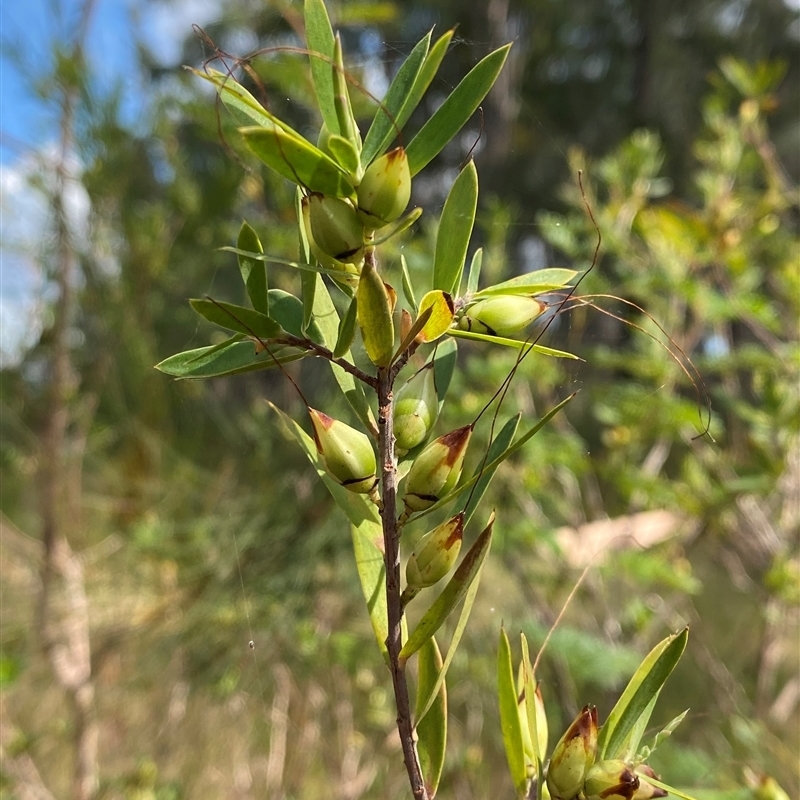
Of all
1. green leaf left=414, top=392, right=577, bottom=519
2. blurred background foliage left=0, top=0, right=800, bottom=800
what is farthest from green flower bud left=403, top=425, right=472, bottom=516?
blurred background foliage left=0, top=0, right=800, bottom=800

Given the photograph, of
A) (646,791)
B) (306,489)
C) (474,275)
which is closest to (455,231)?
(474,275)

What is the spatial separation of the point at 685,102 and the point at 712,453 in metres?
2.16

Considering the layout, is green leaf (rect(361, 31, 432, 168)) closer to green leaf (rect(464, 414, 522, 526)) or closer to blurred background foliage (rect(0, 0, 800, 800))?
green leaf (rect(464, 414, 522, 526))

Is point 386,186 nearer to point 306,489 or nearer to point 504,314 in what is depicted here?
point 504,314

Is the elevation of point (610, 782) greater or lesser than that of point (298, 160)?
lesser

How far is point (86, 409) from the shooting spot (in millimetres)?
779

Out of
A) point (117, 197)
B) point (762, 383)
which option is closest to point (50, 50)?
point (117, 197)

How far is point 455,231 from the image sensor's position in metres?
0.12


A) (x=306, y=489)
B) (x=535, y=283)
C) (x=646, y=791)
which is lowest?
(x=646, y=791)

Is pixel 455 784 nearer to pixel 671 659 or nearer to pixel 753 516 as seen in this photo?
pixel 753 516

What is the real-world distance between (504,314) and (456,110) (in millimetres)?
39

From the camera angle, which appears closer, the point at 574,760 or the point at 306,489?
the point at 574,760

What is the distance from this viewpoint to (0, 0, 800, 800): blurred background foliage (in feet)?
1.88

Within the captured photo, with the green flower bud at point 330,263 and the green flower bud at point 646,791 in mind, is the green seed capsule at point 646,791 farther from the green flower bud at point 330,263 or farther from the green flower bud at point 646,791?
the green flower bud at point 330,263
